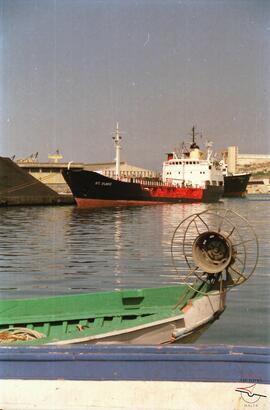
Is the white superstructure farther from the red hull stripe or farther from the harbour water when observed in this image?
the harbour water

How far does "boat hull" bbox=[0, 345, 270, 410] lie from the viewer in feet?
12.3

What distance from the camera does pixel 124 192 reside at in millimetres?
50156

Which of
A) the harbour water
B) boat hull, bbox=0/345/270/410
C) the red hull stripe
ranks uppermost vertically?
the red hull stripe

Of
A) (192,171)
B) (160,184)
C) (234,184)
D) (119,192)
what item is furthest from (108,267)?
(234,184)

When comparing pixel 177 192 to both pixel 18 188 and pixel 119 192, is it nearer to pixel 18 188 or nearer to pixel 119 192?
pixel 119 192

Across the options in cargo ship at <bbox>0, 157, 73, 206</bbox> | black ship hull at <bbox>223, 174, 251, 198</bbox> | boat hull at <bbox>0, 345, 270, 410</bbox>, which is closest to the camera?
boat hull at <bbox>0, 345, 270, 410</bbox>

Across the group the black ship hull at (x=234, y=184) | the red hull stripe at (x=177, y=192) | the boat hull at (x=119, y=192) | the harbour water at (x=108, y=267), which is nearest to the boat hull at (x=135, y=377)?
the harbour water at (x=108, y=267)

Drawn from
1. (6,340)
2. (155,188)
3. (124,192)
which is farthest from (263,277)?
(155,188)

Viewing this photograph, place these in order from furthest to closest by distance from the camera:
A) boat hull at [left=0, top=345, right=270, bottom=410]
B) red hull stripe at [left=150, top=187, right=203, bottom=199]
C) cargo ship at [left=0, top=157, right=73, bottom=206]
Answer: red hull stripe at [left=150, top=187, right=203, bottom=199] → cargo ship at [left=0, top=157, right=73, bottom=206] → boat hull at [left=0, top=345, right=270, bottom=410]

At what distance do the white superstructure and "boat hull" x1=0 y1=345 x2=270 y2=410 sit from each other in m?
55.6

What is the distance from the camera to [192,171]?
62281mm

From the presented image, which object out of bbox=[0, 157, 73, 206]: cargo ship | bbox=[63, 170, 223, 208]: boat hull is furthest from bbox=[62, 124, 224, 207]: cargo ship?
bbox=[0, 157, 73, 206]: cargo ship

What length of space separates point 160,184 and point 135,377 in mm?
52330

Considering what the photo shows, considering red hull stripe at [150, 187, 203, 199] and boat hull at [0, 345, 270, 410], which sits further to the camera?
red hull stripe at [150, 187, 203, 199]
